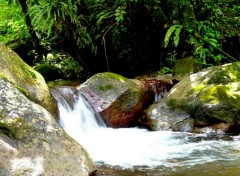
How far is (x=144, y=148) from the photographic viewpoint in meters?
5.22

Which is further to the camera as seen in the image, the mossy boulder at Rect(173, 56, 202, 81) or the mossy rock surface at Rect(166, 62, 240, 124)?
the mossy boulder at Rect(173, 56, 202, 81)

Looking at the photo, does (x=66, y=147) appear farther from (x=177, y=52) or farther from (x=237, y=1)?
(x=237, y=1)

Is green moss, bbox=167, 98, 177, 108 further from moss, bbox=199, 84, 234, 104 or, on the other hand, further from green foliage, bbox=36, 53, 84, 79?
green foliage, bbox=36, 53, 84, 79

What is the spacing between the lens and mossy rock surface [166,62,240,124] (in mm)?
6012

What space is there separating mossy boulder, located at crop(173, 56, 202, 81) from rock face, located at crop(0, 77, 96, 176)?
5.10m

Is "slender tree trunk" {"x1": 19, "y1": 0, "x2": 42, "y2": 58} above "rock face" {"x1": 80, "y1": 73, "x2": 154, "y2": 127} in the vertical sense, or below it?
above

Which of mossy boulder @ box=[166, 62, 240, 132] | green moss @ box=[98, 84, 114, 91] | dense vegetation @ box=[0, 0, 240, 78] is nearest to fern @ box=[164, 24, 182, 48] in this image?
dense vegetation @ box=[0, 0, 240, 78]

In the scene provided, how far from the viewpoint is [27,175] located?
9.90ft

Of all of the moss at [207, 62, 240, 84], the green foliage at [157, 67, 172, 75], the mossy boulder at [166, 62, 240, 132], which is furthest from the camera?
the green foliage at [157, 67, 172, 75]

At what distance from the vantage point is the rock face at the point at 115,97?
22.6 ft

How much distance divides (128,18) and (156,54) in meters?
Result: 1.51

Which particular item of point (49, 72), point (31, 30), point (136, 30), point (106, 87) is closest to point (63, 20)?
point (49, 72)

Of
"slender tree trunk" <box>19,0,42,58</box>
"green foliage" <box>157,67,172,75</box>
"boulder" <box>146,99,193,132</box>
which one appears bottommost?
"boulder" <box>146,99,193,132</box>

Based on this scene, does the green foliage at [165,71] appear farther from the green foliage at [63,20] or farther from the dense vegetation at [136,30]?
the green foliage at [63,20]
